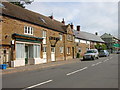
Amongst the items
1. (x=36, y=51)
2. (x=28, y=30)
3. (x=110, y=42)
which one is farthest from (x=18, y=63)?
(x=110, y=42)

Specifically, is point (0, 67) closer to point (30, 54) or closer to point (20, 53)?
point (20, 53)

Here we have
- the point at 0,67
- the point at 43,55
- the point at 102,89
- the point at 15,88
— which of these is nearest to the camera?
the point at 102,89

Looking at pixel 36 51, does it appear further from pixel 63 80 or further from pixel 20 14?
pixel 63 80

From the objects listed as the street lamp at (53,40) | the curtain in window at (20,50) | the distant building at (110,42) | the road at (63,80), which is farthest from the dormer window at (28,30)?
the distant building at (110,42)

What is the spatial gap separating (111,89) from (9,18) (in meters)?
16.5

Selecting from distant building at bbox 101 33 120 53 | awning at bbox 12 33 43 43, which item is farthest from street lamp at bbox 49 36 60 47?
distant building at bbox 101 33 120 53

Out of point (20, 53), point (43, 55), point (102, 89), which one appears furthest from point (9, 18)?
point (102, 89)

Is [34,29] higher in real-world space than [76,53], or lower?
higher

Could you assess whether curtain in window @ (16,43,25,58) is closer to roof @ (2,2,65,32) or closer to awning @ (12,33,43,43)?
awning @ (12,33,43,43)

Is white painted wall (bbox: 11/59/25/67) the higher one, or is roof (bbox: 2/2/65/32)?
roof (bbox: 2/2/65/32)

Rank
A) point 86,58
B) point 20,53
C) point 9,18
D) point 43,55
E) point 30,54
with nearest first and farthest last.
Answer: point 9,18, point 20,53, point 30,54, point 43,55, point 86,58

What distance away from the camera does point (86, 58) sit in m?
36.6

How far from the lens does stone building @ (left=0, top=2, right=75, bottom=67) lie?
70.8ft

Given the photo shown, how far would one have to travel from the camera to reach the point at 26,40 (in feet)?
81.4
